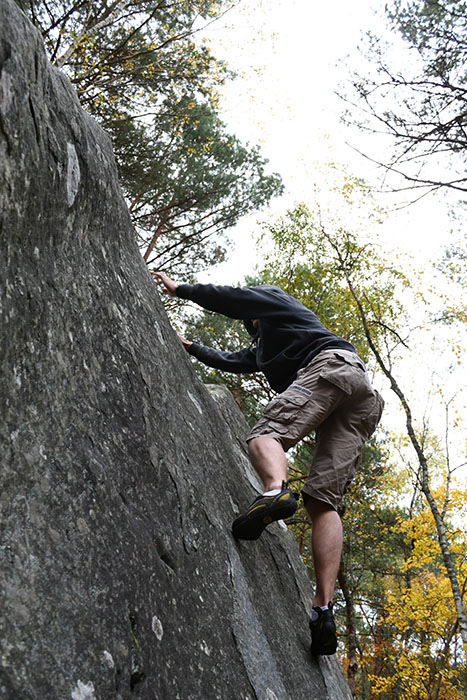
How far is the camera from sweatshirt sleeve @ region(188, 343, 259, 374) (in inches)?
181

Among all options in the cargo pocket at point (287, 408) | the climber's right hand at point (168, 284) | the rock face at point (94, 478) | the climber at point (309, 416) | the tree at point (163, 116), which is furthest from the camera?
the tree at point (163, 116)

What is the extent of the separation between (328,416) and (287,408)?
45 cm

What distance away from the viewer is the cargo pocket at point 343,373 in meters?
3.33

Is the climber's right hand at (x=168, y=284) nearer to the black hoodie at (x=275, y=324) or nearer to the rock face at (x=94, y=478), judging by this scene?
the black hoodie at (x=275, y=324)

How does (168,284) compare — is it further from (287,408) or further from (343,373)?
(343,373)

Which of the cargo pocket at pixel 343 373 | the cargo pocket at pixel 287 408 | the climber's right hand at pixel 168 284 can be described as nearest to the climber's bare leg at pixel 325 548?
the cargo pocket at pixel 287 408

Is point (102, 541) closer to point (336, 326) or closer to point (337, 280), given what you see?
point (336, 326)

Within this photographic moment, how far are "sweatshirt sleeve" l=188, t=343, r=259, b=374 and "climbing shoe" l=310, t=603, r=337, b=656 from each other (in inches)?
82.7

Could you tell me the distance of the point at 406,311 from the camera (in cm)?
1573

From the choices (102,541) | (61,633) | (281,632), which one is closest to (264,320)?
(281,632)

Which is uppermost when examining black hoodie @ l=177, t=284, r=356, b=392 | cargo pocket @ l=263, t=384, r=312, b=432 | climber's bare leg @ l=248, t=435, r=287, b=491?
black hoodie @ l=177, t=284, r=356, b=392

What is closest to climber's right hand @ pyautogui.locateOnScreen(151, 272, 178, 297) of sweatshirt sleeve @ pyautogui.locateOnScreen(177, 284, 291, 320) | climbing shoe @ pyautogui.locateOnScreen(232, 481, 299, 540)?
sweatshirt sleeve @ pyautogui.locateOnScreen(177, 284, 291, 320)

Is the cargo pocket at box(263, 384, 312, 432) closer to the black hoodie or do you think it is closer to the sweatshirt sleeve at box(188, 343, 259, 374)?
the black hoodie

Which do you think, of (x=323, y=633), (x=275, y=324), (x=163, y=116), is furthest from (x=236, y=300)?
(x=163, y=116)
